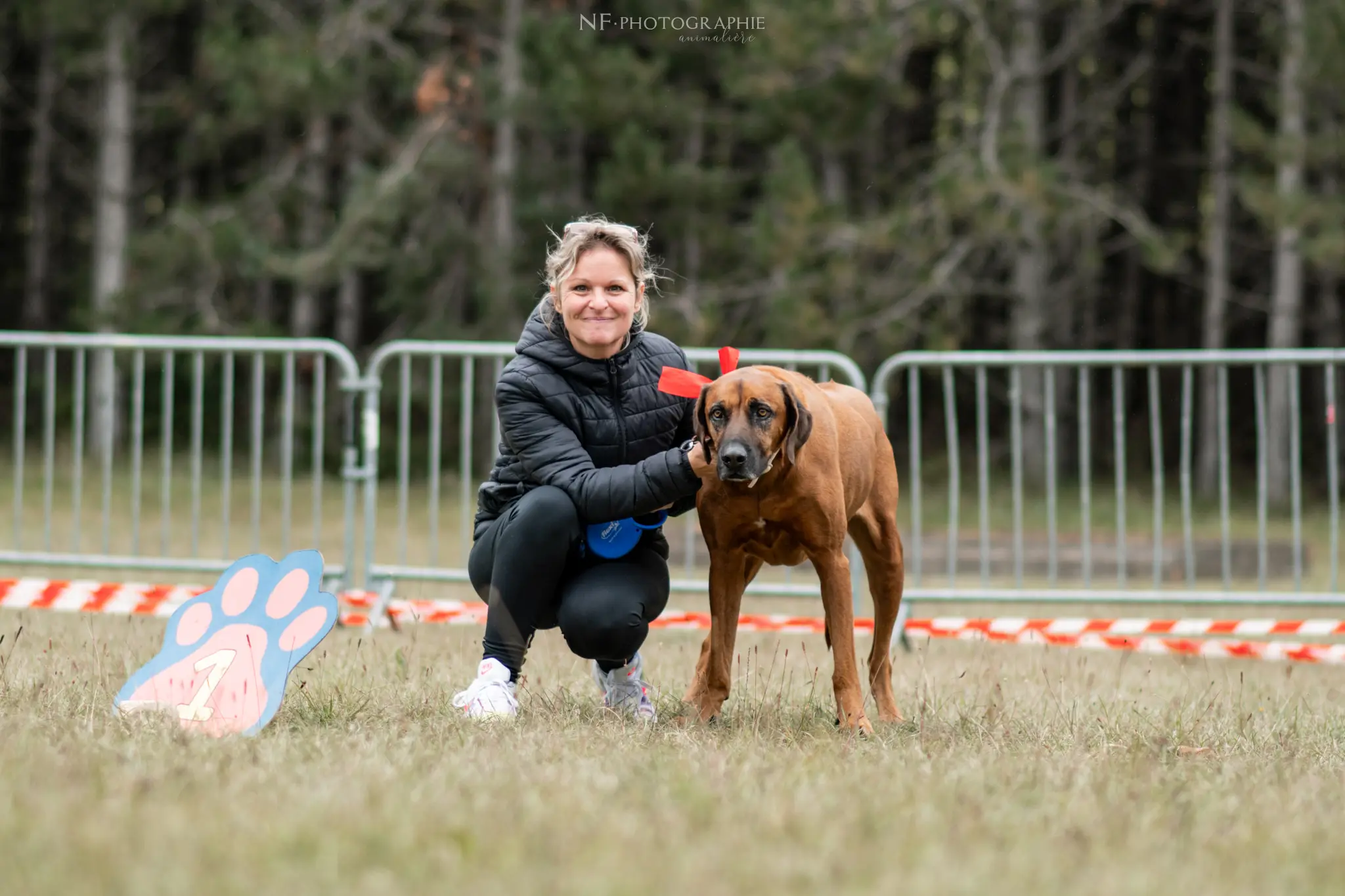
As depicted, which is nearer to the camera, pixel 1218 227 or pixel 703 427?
pixel 703 427

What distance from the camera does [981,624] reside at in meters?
6.09

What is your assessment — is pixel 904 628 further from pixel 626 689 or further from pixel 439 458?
pixel 439 458

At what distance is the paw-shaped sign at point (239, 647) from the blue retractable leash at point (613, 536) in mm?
792

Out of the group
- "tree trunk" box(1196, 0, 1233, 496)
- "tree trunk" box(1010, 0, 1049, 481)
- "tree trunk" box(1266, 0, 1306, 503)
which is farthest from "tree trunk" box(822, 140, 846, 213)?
"tree trunk" box(1266, 0, 1306, 503)

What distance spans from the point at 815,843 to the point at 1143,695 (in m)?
2.77

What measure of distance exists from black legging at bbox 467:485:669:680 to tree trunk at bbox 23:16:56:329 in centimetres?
2208

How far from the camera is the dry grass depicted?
231 centimetres

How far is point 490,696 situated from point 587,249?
4.25 feet

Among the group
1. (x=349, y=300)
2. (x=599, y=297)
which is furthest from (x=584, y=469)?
(x=349, y=300)

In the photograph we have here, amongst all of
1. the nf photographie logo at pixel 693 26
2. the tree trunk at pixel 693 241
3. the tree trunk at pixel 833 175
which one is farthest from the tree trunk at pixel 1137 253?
the nf photographie logo at pixel 693 26

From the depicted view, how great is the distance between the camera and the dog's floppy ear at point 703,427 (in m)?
3.84

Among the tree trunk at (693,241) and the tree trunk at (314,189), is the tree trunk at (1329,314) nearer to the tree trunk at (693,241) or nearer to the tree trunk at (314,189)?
the tree trunk at (693,241)

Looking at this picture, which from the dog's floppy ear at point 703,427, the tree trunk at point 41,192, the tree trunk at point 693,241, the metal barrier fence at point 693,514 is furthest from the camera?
the tree trunk at point 41,192

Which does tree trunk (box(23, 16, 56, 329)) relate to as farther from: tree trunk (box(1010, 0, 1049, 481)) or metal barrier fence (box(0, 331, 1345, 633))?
tree trunk (box(1010, 0, 1049, 481))
